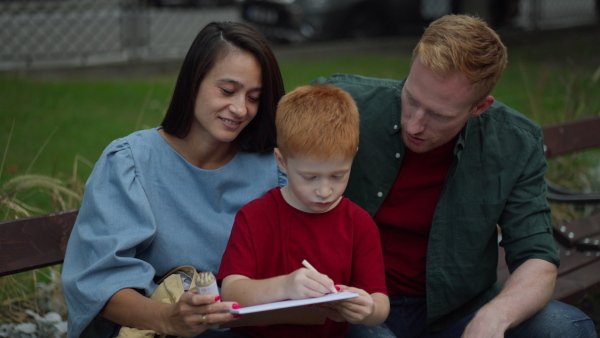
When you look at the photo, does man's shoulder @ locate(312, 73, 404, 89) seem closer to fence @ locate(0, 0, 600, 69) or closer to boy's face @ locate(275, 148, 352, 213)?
boy's face @ locate(275, 148, 352, 213)

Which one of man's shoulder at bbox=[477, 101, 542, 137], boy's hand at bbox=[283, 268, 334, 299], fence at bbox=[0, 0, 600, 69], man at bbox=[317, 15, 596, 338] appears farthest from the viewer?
fence at bbox=[0, 0, 600, 69]

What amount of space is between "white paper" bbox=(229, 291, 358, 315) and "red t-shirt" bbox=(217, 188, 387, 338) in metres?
0.31

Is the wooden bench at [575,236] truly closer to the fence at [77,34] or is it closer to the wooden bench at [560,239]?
the wooden bench at [560,239]

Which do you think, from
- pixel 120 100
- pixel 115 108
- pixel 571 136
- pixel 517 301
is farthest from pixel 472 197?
pixel 120 100

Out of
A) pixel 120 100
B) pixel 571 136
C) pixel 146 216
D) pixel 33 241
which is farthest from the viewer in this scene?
pixel 120 100

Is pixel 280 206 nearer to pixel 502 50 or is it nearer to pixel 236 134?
pixel 236 134

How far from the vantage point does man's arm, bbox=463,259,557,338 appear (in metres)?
2.69

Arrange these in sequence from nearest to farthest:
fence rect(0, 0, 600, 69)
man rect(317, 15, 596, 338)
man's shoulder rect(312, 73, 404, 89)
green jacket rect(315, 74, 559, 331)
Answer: man rect(317, 15, 596, 338) < green jacket rect(315, 74, 559, 331) < man's shoulder rect(312, 73, 404, 89) < fence rect(0, 0, 600, 69)

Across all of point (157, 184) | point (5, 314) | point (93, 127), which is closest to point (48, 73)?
point (93, 127)

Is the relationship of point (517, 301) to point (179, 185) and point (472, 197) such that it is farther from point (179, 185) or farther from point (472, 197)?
point (179, 185)

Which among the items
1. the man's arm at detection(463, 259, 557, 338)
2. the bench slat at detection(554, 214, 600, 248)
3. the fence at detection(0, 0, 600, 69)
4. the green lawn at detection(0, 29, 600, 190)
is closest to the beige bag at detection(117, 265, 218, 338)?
the man's arm at detection(463, 259, 557, 338)

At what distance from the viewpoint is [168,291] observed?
2.60 metres

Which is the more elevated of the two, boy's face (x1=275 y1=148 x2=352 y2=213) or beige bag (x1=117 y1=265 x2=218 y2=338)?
boy's face (x1=275 y1=148 x2=352 y2=213)

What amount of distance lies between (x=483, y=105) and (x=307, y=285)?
1.20 metres
